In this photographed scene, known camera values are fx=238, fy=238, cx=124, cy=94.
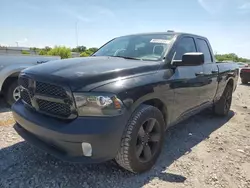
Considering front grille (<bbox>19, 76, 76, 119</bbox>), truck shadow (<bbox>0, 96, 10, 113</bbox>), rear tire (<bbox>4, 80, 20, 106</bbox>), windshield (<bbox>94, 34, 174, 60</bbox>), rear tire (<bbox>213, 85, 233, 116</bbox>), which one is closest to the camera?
front grille (<bbox>19, 76, 76, 119</bbox>)

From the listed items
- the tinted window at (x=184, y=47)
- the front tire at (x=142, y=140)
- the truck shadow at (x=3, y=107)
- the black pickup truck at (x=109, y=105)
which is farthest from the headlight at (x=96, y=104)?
the truck shadow at (x=3, y=107)

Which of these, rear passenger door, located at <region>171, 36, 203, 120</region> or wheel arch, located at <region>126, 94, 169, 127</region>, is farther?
rear passenger door, located at <region>171, 36, 203, 120</region>

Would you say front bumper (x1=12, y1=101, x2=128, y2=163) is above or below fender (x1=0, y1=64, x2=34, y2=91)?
below

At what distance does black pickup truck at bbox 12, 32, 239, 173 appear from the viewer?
235 cm

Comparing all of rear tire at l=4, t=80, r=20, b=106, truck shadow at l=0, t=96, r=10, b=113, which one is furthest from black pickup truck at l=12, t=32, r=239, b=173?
truck shadow at l=0, t=96, r=10, b=113

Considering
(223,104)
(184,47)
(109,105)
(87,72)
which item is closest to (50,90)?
(87,72)

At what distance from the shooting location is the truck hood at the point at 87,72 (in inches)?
95.5

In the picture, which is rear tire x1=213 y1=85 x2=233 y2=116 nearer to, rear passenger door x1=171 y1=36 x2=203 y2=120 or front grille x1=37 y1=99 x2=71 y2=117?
rear passenger door x1=171 y1=36 x2=203 y2=120

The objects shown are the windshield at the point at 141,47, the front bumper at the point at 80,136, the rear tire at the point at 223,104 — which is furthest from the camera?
the rear tire at the point at 223,104

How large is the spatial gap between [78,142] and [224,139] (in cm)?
303

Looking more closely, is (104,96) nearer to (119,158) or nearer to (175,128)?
(119,158)

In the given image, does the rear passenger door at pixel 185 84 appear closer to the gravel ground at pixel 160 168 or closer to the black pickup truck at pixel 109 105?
the black pickup truck at pixel 109 105

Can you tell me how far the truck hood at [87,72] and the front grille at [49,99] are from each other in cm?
8

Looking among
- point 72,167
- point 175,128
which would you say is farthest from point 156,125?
point 175,128
